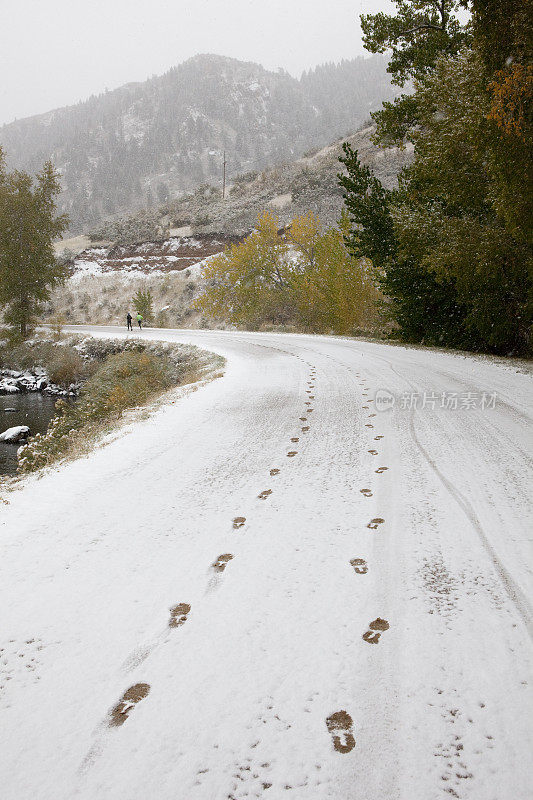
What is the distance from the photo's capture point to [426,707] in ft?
5.24

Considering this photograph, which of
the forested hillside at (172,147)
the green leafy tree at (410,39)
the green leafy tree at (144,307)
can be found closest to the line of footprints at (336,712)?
the green leafy tree at (410,39)

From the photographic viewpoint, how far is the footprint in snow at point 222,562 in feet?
8.29

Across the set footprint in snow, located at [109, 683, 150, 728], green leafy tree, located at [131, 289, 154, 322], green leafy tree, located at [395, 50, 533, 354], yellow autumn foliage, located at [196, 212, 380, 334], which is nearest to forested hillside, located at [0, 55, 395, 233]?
green leafy tree, located at [131, 289, 154, 322]

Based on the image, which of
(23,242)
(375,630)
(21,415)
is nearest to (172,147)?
(23,242)

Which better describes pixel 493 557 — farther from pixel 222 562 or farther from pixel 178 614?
pixel 178 614

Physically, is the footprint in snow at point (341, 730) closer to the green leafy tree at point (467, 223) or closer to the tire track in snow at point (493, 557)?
the tire track in snow at point (493, 557)

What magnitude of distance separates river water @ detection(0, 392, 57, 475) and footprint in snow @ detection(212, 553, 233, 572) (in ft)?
28.4

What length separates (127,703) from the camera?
1.66 m

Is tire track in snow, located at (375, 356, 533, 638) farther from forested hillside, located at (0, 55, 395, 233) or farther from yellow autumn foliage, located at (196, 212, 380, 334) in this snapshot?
forested hillside, located at (0, 55, 395, 233)

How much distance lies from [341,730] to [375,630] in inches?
20.4

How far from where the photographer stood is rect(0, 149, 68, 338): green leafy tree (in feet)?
96.3

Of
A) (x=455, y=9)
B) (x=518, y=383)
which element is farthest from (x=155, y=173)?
(x=518, y=383)

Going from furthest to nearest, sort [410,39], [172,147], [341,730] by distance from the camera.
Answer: [172,147], [410,39], [341,730]

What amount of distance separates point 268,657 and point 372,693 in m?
0.42
